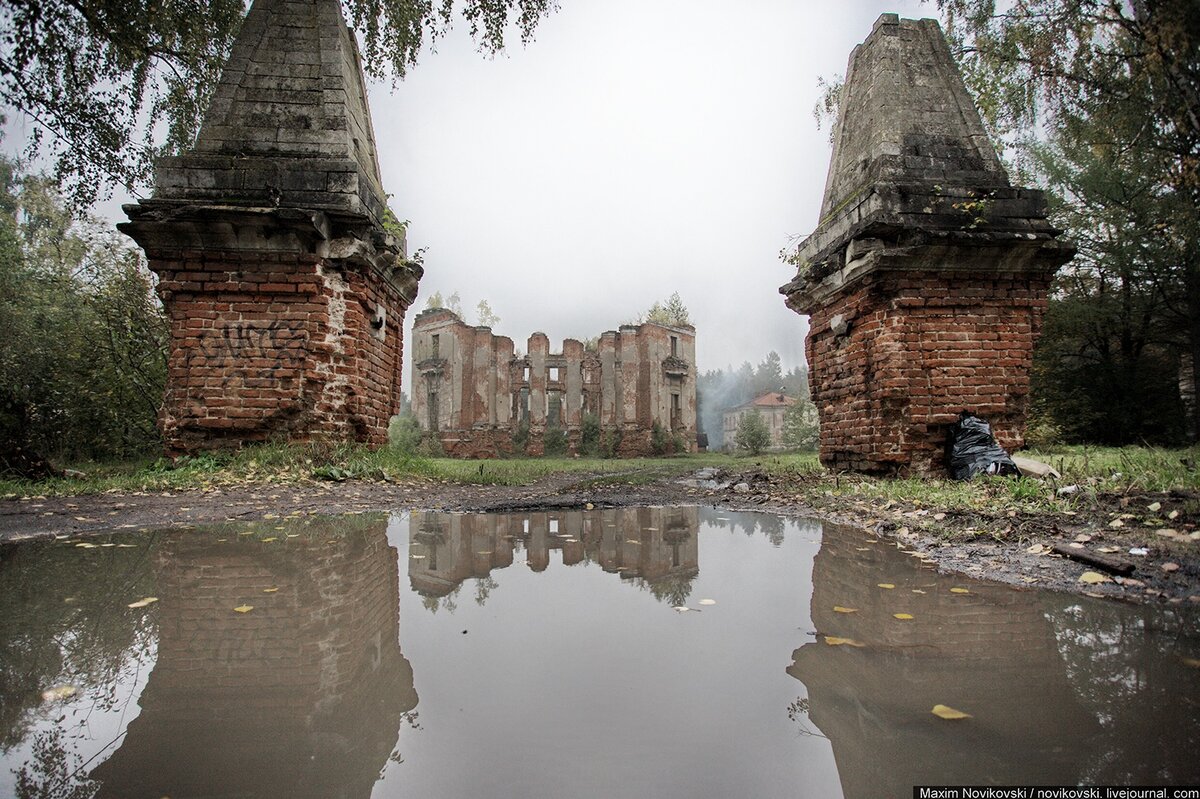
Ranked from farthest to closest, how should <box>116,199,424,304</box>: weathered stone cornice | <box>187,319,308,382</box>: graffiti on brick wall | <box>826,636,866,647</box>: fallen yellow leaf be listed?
1. <box>187,319,308,382</box>: graffiti on brick wall
2. <box>116,199,424,304</box>: weathered stone cornice
3. <box>826,636,866,647</box>: fallen yellow leaf

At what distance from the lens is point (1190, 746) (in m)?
1.14

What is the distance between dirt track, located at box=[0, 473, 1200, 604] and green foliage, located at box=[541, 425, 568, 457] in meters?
24.9

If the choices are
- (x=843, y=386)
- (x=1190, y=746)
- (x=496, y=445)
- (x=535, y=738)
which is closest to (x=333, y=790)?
(x=535, y=738)

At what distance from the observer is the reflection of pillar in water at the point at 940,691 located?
43.9 inches

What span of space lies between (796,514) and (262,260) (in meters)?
6.63

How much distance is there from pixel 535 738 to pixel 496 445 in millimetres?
31438

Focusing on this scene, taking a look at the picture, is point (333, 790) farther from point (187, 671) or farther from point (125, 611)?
point (125, 611)

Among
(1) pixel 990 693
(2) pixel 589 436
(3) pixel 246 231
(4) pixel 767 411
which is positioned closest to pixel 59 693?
(1) pixel 990 693

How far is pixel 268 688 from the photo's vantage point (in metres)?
1.44

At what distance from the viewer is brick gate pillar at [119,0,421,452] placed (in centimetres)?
671

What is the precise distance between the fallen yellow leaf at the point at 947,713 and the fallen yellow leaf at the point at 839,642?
40cm

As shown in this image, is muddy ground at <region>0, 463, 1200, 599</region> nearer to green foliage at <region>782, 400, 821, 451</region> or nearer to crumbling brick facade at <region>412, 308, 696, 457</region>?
crumbling brick facade at <region>412, 308, 696, 457</region>

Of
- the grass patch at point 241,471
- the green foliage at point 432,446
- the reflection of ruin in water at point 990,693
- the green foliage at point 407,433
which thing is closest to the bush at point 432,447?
the green foliage at point 432,446

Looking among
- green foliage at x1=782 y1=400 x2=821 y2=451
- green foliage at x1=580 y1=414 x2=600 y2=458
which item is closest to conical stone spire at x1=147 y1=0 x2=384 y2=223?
green foliage at x1=580 y1=414 x2=600 y2=458
